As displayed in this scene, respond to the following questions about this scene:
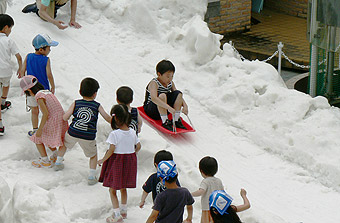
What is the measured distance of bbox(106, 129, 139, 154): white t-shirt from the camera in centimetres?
563

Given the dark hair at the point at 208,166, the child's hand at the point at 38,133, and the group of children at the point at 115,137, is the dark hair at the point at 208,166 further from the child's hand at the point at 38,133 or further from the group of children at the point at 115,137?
the child's hand at the point at 38,133

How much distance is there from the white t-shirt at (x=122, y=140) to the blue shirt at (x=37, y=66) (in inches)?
65.8

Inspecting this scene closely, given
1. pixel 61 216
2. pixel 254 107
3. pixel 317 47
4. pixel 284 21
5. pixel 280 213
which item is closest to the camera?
pixel 61 216

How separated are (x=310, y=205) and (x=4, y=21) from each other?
4.11 meters

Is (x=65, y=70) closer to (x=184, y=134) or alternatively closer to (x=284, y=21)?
(x=184, y=134)

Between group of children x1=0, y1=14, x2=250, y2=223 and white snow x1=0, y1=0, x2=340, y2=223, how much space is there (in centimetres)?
26

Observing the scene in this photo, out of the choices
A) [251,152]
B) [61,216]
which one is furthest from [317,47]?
[61,216]

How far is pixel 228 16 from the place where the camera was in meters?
14.1

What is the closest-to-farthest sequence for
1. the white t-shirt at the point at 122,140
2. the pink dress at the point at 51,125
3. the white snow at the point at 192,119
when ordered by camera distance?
1. the white t-shirt at the point at 122,140
2. the white snow at the point at 192,119
3. the pink dress at the point at 51,125

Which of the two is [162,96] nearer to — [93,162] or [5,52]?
[93,162]

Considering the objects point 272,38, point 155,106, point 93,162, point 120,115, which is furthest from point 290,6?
point 120,115

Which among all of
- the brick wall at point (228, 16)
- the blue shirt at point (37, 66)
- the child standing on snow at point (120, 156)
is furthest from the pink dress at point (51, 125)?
the brick wall at point (228, 16)

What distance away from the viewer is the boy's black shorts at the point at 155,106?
7.50 metres

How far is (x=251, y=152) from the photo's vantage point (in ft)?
25.0
